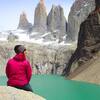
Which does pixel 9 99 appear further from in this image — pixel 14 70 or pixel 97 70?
pixel 97 70

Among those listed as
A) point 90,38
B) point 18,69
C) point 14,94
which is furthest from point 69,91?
point 90,38

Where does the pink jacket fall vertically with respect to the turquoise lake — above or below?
above

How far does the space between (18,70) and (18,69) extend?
0.03 meters

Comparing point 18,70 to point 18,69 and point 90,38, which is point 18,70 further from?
point 90,38

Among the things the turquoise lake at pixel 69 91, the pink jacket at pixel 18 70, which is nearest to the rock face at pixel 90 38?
the turquoise lake at pixel 69 91

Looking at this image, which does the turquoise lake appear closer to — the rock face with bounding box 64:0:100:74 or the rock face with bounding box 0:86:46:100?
the rock face with bounding box 0:86:46:100

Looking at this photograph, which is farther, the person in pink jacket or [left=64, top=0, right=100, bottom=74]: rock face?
[left=64, top=0, right=100, bottom=74]: rock face

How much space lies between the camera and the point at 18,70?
12.9m

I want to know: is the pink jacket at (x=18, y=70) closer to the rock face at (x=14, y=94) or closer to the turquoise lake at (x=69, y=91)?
the rock face at (x=14, y=94)

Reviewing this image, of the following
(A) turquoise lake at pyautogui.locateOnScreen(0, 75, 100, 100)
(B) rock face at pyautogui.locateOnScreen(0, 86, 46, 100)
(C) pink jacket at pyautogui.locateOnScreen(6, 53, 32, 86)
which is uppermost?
(C) pink jacket at pyautogui.locateOnScreen(6, 53, 32, 86)

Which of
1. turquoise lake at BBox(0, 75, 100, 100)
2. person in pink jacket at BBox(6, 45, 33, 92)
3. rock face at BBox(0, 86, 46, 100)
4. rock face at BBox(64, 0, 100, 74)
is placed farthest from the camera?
rock face at BBox(64, 0, 100, 74)

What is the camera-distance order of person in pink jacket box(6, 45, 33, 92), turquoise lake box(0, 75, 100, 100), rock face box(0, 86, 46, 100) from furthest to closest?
turquoise lake box(0, 75, 100, 100), person in pink jacket box(6, 45, 33, 92), rock face box(0, 86, 46, 100)

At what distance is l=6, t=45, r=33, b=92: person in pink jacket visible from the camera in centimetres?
1275

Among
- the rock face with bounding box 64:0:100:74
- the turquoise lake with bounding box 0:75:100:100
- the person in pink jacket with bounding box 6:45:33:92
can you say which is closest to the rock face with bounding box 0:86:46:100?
the person in pink jacket with bounding box 6:45:33:92
